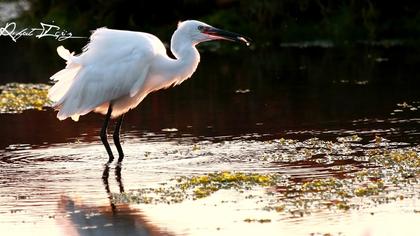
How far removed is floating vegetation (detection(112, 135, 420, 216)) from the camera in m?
9.16

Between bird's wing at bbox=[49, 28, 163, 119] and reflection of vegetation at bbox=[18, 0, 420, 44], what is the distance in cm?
1421

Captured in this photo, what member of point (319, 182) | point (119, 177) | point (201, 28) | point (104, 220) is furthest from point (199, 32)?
point (104, 220)

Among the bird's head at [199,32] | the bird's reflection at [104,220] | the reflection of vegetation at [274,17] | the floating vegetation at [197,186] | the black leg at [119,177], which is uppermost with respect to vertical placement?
the reflection of vegetation at [274,17]

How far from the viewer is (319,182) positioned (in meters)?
9.82

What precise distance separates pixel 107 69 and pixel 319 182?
337 centimetres

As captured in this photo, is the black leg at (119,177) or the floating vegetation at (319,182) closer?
the floating vegetation at (319,182)

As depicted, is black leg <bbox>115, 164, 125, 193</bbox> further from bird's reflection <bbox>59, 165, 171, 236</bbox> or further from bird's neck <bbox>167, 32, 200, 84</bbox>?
bird's neck <bbox>167, 32, 200, 84</bbox>

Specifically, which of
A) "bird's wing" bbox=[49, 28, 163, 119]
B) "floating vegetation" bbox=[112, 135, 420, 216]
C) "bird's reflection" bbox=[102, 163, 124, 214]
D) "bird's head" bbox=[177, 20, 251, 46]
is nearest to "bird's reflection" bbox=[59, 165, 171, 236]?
"bird's reflection" bbox=[102, 163, 124, 214]

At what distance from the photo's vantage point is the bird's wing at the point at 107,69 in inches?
474

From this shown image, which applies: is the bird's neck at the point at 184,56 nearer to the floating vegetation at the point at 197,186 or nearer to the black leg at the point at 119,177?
the black leg at the point at 119,177

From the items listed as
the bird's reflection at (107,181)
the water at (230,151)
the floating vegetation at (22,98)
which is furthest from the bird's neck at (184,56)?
the floating vegetation at (22,98)

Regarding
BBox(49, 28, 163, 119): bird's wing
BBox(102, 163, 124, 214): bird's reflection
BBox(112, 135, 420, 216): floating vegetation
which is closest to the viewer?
BBox(112, 135, 420, 216): floating vegetation

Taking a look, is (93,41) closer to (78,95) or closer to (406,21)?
(78,95)

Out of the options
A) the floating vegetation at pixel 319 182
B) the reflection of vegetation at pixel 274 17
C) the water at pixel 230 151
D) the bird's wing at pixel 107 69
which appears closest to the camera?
the water at pixel 230 151
